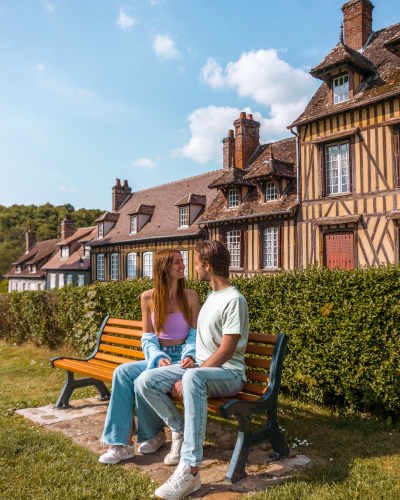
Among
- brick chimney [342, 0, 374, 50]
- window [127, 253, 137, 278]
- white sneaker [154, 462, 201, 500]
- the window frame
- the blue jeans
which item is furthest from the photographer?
the window frame

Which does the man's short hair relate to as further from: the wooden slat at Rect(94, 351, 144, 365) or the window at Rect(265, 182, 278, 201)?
the window at Rect(265, 182, 278, 201)

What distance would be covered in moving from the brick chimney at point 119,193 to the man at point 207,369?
2781 cm

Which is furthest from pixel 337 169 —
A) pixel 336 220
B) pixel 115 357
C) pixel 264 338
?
pixel 264 338

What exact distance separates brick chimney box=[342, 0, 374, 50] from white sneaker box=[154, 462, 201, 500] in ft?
53.4

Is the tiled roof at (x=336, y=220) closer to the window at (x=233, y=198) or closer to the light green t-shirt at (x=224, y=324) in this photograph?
the window at (x=233, y=198)

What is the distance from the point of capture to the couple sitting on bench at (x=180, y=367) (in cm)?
285

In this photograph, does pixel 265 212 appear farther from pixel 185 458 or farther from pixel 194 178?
pixel 185 458

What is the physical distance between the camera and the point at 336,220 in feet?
44.1

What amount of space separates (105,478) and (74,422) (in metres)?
1.32

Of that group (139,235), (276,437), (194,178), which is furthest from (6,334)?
(194,178)

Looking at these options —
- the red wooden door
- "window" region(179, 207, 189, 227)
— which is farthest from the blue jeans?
"window" region(179, 207, 189, 227)

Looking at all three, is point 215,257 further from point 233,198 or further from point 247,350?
point 233,198

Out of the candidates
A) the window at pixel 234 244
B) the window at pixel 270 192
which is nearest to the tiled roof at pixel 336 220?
the window at pixel 270 192

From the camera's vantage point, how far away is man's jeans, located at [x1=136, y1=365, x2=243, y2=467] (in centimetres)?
280
